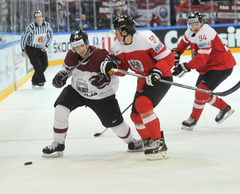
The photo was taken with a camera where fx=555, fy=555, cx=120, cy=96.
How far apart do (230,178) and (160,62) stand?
956 mm

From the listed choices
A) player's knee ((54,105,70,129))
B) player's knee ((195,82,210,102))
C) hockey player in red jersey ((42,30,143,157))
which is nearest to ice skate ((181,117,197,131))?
player's knee ((195,82,210,102))

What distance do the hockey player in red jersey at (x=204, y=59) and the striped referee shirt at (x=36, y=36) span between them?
3.79 m

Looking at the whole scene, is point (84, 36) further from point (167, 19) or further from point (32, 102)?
point (167, 19)

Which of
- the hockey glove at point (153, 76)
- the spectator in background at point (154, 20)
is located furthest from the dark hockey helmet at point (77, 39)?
the spectator in background at point (154, 20)

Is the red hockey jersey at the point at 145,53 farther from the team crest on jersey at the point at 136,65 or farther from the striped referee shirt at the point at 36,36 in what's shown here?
the striped referee shirt at the point at 36,36

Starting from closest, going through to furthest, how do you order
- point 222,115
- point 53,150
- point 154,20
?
point 53,150
point 222,115
point 154,20

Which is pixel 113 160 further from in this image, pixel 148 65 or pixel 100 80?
pixel 148 65

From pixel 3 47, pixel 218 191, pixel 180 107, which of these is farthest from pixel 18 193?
pixel 3 47

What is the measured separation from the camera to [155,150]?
3.86 metres

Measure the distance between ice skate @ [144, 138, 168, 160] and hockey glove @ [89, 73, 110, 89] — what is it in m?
0.53

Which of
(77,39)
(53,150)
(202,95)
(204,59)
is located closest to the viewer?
(77,39)

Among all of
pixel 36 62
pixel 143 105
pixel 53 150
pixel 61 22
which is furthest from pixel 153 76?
pixel 61 22

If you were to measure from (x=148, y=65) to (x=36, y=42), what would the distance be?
15.9 ft

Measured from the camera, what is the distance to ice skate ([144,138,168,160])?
152 inches
